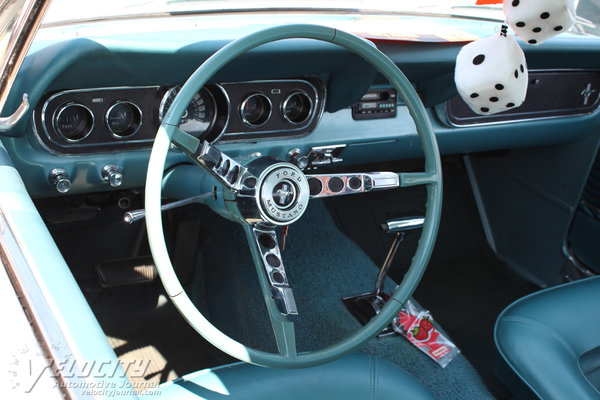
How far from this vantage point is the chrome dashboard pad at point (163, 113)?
4.71 ft

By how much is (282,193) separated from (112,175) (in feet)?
1.92

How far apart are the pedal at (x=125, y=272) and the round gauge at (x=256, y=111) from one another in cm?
71

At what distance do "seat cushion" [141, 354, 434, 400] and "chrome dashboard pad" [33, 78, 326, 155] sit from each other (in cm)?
65

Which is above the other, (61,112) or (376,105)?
(61,112)

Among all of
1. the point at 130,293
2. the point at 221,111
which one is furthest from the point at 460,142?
the point at 130,293

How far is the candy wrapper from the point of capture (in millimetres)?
1988

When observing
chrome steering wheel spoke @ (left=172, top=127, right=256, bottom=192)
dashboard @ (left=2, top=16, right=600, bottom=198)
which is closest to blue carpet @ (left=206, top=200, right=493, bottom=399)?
dashboard @ (left=2, top=16, right=600, bottom=198)

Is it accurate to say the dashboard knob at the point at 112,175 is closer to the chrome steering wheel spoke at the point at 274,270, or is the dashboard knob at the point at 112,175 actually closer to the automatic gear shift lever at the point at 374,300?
the chrome steering wheel spoke at the point at 274,270

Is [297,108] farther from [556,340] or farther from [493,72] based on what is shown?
[556,340]

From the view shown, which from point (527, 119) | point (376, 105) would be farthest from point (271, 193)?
point (527, 119)

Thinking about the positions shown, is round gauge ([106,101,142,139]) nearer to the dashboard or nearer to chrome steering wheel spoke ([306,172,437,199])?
the dashboard

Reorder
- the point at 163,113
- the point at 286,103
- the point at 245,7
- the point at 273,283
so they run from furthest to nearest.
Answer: the point at 245,7
the point at 286,103
the point at 163,113
the point at 273,283

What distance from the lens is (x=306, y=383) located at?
125 cm

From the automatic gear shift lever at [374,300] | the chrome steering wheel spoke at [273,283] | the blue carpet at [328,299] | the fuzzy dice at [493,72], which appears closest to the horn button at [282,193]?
the chrome steering wheel spoke at [273,283]
